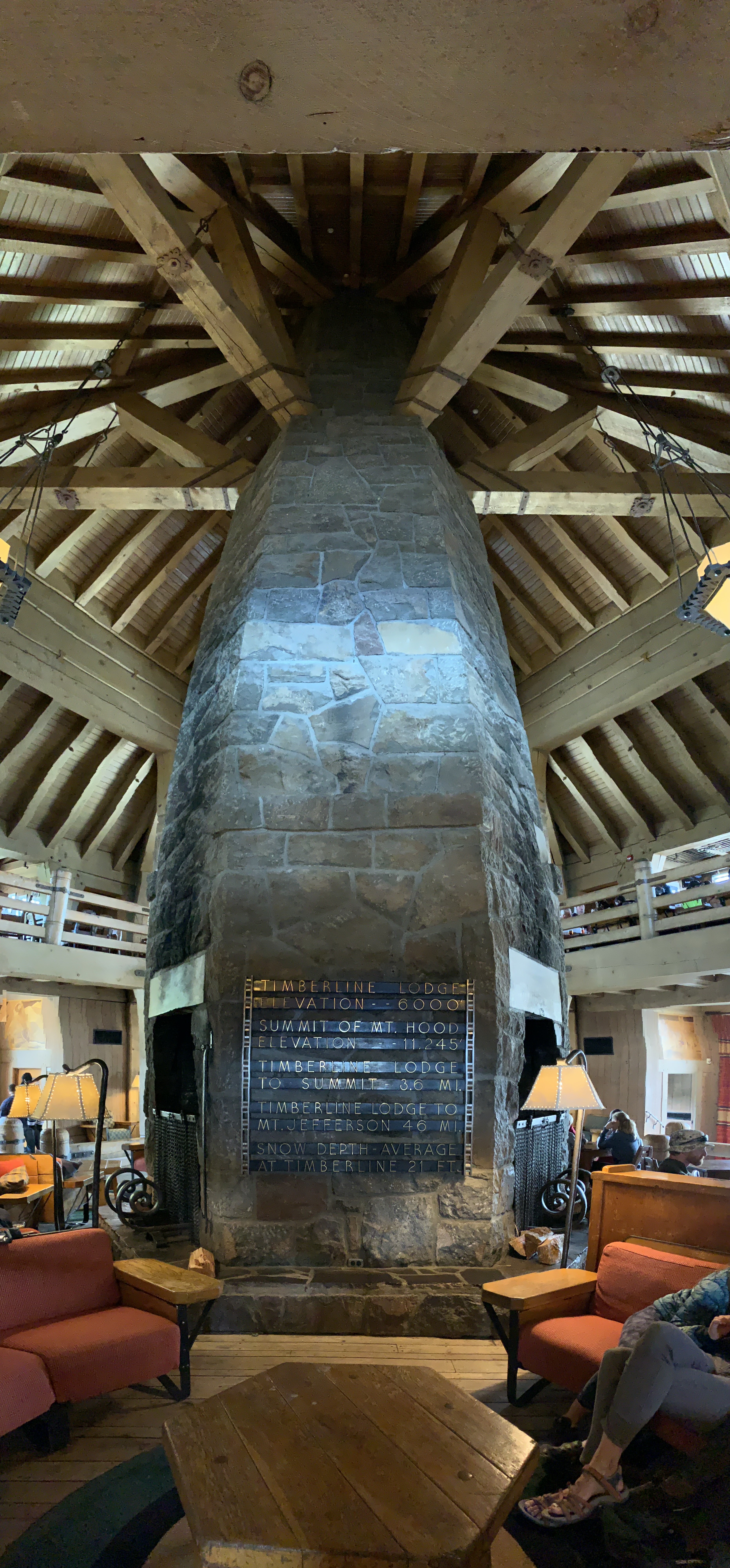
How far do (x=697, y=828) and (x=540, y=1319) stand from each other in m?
8.10

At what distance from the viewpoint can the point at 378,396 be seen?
670 centimetres

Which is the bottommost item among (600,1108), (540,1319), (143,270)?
(540,1319)

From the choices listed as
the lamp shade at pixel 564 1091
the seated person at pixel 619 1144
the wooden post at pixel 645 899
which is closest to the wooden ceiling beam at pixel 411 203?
the lamp shade at pixel 564 1091

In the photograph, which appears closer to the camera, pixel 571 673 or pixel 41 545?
pixel 41 545

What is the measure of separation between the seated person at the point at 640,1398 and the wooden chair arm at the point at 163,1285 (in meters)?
1.45

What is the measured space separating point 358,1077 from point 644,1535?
7.67 ft

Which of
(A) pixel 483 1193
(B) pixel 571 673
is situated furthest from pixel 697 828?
(A) pixel 483 1193

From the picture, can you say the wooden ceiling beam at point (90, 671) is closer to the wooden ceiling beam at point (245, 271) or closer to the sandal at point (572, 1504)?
the wooden ceiling beam at point (245, 271)

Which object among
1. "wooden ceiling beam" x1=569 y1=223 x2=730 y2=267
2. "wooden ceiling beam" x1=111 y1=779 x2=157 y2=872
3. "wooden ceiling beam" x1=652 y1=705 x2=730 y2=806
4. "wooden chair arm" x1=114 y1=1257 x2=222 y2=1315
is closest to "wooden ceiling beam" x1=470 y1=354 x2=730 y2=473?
"wooden ceiling beam" x1=569 y1=223 x2=730 y2=267

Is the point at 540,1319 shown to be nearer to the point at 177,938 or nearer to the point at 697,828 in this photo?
the point at 177,938

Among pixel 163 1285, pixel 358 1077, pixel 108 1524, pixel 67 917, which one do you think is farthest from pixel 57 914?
pixel 108 1524

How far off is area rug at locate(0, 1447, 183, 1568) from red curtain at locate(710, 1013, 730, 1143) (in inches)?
433

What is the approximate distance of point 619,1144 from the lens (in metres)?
7.21

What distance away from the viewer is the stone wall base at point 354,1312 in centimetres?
430
